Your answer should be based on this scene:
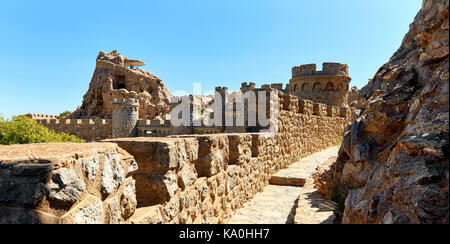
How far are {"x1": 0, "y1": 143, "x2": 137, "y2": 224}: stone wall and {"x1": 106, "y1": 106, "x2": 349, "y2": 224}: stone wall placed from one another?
0.40m

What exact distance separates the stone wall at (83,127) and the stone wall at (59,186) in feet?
67.3

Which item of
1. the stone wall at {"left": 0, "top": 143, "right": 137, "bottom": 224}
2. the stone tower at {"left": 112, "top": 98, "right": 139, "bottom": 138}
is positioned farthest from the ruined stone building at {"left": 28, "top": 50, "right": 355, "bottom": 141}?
the stone wall at {"left": 0, "top": 143, "right": 137, "bottom": 224}

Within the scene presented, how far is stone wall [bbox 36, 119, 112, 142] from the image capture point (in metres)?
20.0

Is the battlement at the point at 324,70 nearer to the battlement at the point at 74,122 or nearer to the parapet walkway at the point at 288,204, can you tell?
the parapet walkway at the point at 288,204

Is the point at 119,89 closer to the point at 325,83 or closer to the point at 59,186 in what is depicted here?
the point at 325,83

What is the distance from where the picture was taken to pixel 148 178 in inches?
87.4

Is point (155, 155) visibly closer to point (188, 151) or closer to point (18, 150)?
point (188, 151)

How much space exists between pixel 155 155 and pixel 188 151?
1.81 ft

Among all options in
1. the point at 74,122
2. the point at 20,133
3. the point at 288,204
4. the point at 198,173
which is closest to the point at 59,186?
the point at 198,173

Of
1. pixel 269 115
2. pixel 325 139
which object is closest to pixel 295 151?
pixel 269 115

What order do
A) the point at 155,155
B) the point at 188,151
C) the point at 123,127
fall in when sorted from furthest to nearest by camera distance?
the point at 123,127 < the point at 188,151 < the point at 155,155

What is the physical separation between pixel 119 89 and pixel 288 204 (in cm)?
2778

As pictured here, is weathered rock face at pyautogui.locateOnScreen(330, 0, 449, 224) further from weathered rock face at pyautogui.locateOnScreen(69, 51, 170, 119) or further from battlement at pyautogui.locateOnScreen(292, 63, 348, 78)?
weathered rock face at pyautogui.locateOnScreen(69, 51, 170, 119)
